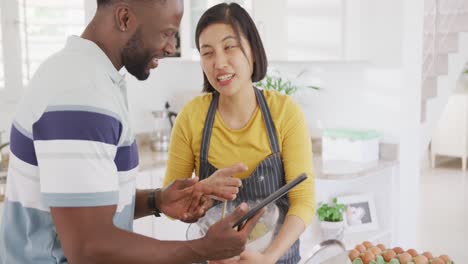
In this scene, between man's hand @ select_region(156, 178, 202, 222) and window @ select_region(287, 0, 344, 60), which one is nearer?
man's hand @ select_region(156, 178, 202, 222)

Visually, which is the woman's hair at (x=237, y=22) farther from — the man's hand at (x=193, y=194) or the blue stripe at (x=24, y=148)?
the blue stripe at (x=24, y=148)

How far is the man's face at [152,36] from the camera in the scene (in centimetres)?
114

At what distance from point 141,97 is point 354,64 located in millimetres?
1460

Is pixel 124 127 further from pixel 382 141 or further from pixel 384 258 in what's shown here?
pixel 382 141

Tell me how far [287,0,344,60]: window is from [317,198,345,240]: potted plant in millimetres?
866

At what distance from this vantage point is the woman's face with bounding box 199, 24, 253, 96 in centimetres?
178

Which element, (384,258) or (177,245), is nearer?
(177,245)

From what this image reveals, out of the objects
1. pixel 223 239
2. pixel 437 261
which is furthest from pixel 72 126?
pixel 437 261

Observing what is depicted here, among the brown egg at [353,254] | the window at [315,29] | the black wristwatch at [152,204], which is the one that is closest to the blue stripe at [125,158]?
the black wristwatch at [152,204]

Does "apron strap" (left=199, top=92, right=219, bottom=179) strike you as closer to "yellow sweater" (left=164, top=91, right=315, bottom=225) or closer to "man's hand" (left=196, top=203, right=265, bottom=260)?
"yellow sweater" (left=164, top=91, right=315, bottom=225)

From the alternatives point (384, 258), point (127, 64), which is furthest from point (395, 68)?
point (127, 64)

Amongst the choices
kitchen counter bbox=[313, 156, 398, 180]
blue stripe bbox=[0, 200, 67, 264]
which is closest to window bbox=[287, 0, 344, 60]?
kitchen counter bbox=[313, 156, 398, 180]

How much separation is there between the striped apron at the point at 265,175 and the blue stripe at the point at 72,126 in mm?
799

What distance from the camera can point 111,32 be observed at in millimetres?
1150
